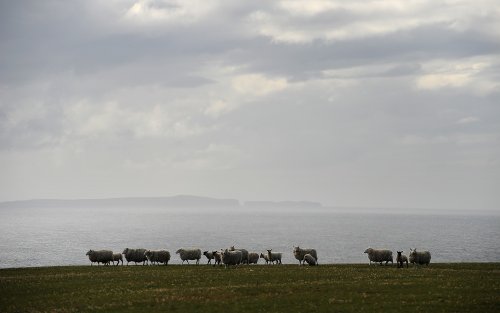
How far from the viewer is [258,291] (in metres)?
32.6

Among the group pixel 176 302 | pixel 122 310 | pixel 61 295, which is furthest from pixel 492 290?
pixel 61 295

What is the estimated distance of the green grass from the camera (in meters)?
27.8

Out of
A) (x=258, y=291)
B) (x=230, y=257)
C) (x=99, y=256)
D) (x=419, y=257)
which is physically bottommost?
(x=258, y=291)

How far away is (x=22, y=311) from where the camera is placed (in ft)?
92.9

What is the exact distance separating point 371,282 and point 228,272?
12984mm

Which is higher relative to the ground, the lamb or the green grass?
the lamb

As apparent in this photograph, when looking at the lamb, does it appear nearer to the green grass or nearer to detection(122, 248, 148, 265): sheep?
detection(122, 248, 148, 265): sheep

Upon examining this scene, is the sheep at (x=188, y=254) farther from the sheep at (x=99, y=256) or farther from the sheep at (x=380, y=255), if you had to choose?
the sheep at (x=380, y=255)

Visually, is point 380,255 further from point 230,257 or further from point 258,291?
point 258,291

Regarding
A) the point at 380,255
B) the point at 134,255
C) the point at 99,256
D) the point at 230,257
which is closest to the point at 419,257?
the point at 380,255

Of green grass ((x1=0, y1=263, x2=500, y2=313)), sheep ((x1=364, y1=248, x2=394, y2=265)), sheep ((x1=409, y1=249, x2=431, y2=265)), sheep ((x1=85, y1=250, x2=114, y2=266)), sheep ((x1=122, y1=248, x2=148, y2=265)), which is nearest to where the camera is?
green grass ((x1=0, y1=263, x2=500, y2=313))

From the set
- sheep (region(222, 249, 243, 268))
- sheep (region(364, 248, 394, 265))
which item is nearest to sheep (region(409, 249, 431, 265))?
sheep (region(364, 248, 394, 265))

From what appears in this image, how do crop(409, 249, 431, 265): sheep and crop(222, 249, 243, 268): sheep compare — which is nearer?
crop(222, 249, 243, 268): sheep

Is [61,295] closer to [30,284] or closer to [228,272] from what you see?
[30,284]
